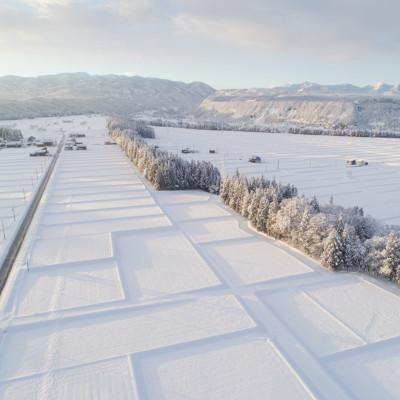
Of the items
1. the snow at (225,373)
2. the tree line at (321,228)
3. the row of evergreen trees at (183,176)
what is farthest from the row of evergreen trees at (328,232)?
the row of evergreen trees at (183,176)

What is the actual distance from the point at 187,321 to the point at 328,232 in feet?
26.7

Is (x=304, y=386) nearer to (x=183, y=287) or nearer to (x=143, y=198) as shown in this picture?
(x=183, y=287)

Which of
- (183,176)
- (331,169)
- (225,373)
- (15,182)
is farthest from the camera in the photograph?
(331,169)

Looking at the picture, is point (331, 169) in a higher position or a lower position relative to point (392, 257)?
higher

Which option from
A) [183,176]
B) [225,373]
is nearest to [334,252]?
[225,373]

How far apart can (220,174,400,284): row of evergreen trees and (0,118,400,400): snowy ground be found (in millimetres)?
676

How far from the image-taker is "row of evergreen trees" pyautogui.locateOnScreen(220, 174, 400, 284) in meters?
14.2

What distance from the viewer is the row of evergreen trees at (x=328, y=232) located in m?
14.2

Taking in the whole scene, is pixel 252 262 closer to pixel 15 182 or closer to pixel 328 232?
pixel 328 232

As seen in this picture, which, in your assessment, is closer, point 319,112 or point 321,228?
point 321,228

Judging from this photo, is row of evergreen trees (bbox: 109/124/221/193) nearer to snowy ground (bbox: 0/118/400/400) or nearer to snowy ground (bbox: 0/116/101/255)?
snowy ground (bbox: 0/118/400/400)

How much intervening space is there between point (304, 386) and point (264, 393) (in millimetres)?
1087

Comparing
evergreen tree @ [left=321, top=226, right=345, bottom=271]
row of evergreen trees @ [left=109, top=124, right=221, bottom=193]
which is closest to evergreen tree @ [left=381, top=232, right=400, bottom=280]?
evergreen tree @ [left=321, top=226, right=345, bottom=271]

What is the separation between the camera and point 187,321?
38.2 feet
